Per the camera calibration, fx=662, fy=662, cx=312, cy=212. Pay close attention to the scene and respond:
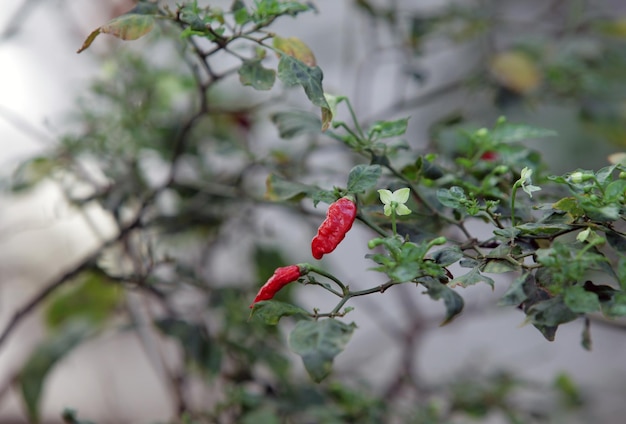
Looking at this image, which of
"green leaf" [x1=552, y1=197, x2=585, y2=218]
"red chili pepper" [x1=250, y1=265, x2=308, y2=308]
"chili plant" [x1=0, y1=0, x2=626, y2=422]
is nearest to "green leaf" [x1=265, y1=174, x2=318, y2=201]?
"chili plant" [x1=0, y1=0, x2=626, y2=422]

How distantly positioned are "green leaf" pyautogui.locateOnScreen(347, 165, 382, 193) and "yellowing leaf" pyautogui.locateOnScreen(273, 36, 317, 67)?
0.37 ft

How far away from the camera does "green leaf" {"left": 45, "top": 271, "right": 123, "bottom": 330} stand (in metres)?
1.08

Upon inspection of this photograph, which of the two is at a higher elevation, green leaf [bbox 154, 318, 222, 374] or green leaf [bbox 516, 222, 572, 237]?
green leaf [bbox 516, 222, 572, 237]

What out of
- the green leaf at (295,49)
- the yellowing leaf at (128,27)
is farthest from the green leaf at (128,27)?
the green leaf at (295,49)

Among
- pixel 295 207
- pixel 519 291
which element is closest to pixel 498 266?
pixel 519 291

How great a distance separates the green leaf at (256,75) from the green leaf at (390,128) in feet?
0.31

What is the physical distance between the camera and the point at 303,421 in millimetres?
828

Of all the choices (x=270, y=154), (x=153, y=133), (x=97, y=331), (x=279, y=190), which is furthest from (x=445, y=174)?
(x=97, y=331)

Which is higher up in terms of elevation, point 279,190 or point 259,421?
point 279,190

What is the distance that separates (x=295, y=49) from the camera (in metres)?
0.56

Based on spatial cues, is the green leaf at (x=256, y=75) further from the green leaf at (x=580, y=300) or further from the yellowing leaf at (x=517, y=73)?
the yellowing leaf at (x=517, y=73)

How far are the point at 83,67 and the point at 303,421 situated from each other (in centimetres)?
127

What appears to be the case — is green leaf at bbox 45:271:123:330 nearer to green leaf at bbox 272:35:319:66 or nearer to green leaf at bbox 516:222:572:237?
green leaf at bbox 272:35:319:66

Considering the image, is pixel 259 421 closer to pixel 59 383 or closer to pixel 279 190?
pixel 279 190
